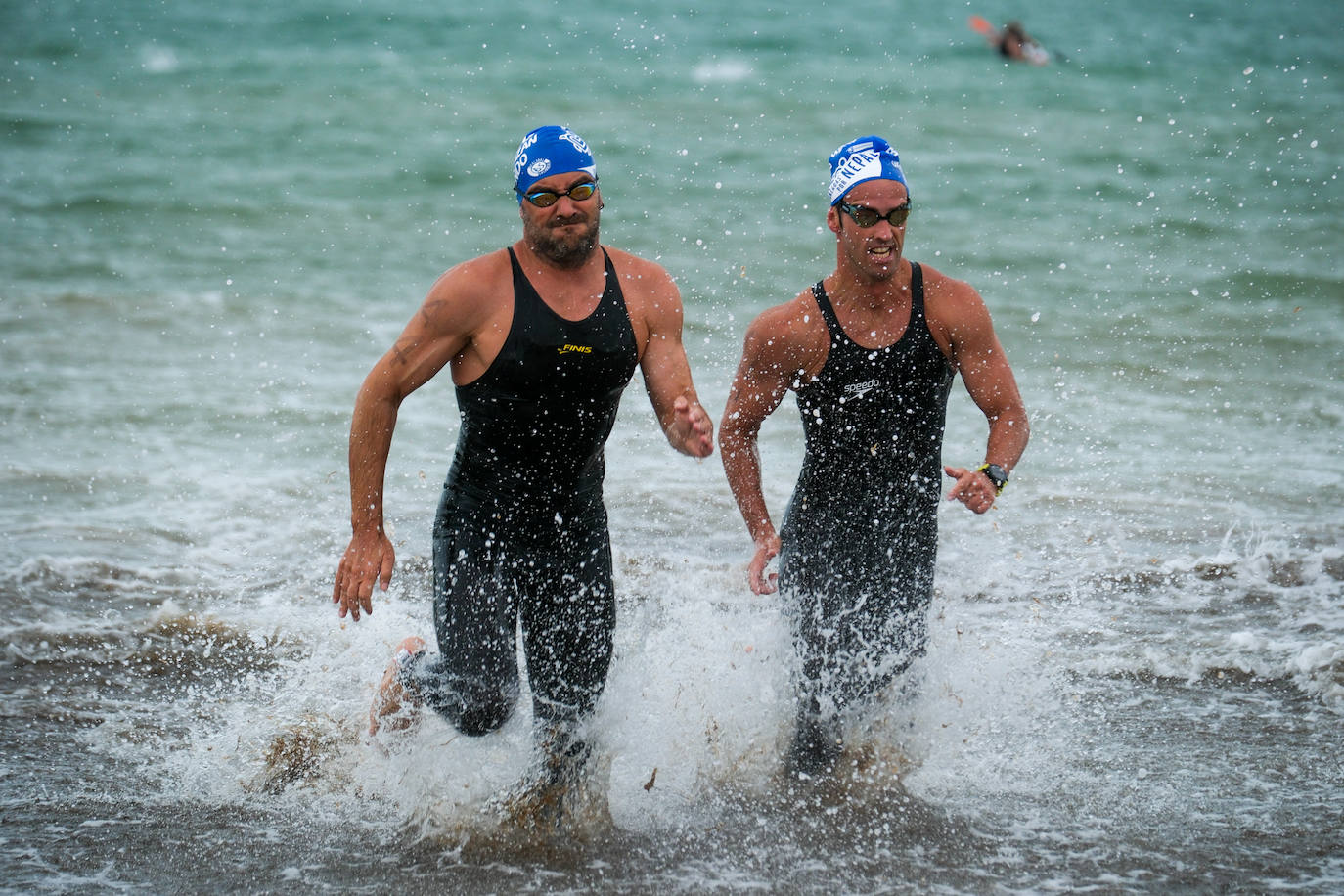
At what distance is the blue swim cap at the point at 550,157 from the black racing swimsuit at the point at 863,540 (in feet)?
3.27

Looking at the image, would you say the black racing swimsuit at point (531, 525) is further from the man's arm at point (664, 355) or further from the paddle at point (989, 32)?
the paddle at point (989, 32)

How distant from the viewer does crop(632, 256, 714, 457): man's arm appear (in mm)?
4359

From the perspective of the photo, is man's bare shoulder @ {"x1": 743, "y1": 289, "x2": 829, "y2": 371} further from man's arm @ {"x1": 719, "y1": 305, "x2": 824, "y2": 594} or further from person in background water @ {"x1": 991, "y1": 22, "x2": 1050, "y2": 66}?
person in background water @ {"x1": 991, "y1": 22, "x2": 1050, "y2": 66}

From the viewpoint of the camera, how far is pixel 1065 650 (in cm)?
627

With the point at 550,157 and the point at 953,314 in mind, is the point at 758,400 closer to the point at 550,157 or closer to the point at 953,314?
the point at 953,314

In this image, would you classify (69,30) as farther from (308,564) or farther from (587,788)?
(587,788)

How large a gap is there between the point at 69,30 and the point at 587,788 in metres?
33.5

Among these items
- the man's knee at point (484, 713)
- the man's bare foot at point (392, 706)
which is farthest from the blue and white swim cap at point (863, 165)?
the man's bare foot at point (392, 706)

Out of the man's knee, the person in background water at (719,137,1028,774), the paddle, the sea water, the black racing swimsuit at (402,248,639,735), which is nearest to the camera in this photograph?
the black racing swimsuit at (402,248,639,735)

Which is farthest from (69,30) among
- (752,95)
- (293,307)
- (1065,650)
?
(1065,650)

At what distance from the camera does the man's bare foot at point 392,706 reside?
4930 millimetres

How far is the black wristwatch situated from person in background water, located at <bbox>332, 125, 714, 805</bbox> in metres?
1.05

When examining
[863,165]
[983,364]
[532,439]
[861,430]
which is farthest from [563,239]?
[983,364]

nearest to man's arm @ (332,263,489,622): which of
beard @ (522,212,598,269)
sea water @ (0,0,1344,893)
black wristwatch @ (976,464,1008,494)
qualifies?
beard @ (522,212,598,269)
